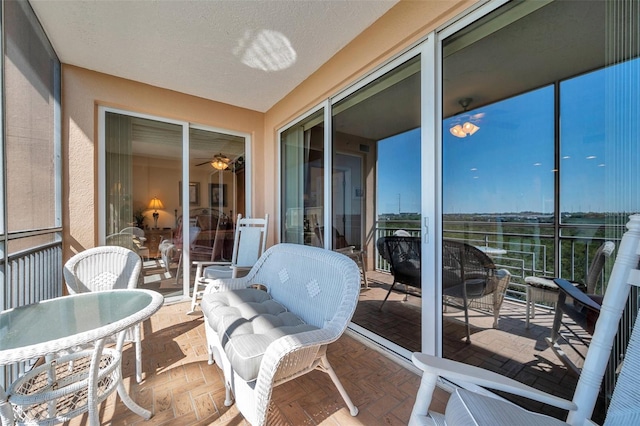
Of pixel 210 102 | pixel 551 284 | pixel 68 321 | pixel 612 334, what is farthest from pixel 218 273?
pixel 612 334

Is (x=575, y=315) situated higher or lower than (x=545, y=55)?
lower

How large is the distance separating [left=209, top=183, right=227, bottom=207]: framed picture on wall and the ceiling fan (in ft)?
0.91

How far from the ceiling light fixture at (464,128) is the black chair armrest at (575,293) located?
1024mm

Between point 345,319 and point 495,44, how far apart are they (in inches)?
78.6

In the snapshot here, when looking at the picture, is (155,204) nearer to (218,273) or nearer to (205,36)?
(218,273)

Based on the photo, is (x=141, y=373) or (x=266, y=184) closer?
(x=141, y=373)

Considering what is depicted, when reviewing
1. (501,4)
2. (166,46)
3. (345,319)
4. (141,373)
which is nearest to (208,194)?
(166,46)

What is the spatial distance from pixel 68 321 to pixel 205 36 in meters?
2.35

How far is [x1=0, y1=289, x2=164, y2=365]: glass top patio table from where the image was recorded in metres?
1.01

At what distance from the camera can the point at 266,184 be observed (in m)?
4.02

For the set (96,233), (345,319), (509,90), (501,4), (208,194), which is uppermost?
(501,4)

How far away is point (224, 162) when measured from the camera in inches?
152

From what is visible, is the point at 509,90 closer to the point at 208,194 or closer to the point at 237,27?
the point at 237,27

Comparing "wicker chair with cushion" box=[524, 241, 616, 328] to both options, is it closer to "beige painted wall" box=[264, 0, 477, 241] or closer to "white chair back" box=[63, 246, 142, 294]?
"beige painted wall" box=[264, 0, 477, 241]
